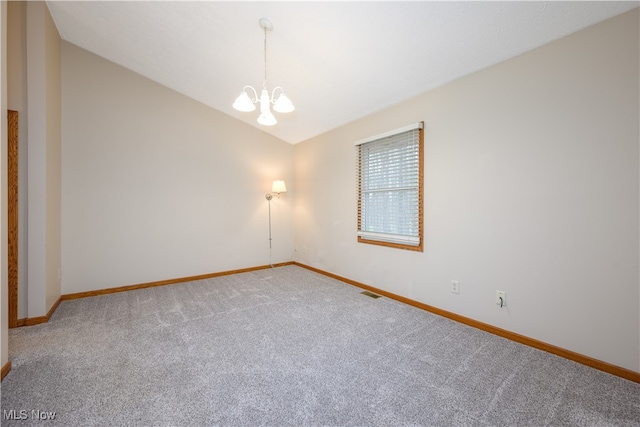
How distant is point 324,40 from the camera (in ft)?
8.27

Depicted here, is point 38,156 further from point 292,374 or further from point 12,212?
point 292,374

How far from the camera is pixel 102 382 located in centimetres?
172

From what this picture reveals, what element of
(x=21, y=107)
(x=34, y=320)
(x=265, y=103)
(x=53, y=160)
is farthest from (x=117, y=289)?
(x=265, y=103)

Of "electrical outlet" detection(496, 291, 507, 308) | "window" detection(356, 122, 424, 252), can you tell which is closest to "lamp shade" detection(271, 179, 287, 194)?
"window" detection(356, 122, 424, 252)

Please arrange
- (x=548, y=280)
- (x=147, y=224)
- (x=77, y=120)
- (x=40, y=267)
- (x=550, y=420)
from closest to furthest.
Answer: (x=550, y=420)
(x=548, y=280)
(x=40, y=267)
(x=77, y=120)
(x=147, y=224)

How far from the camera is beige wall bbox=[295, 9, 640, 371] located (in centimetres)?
180

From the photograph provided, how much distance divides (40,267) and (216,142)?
8.90 ft

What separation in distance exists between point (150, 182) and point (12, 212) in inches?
59.9

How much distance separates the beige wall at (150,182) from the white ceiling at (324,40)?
47 cm

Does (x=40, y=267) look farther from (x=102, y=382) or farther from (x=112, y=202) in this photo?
(x=102, y=382)

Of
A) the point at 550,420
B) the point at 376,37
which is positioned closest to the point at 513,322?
the point at 550,420

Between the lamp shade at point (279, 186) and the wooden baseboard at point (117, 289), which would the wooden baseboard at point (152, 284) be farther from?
the lamp shade at point (279, 186)

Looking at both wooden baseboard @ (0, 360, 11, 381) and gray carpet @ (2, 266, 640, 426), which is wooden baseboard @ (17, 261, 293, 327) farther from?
wooden baseboard @ (0, 360, 11, 381)

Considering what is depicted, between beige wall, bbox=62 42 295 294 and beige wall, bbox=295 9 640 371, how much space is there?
2.87 metres
